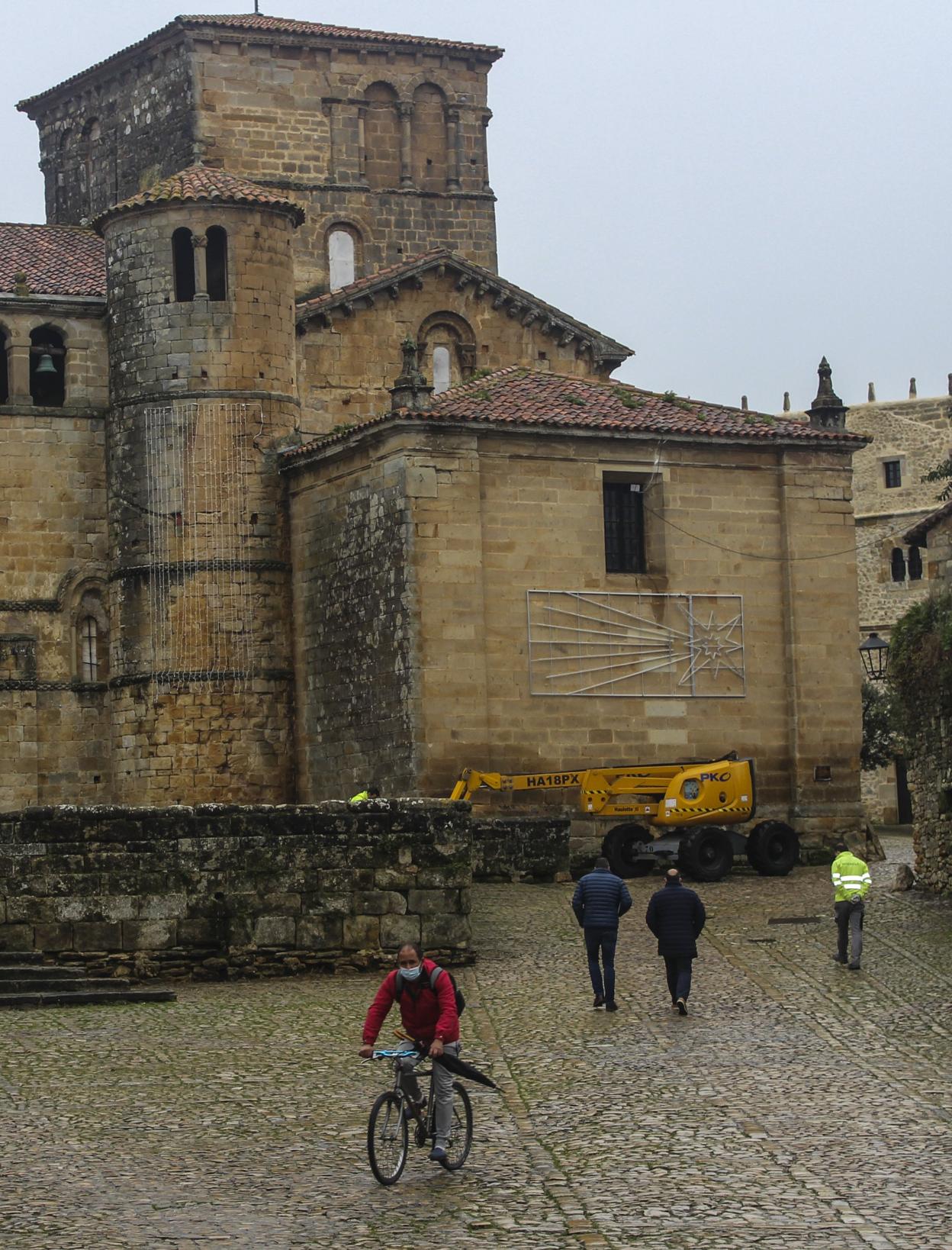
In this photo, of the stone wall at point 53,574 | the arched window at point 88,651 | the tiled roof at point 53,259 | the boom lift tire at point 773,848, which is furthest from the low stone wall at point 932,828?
the tiled roof at point 53,259

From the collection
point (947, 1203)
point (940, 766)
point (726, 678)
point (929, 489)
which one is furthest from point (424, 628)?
point (929, 489)

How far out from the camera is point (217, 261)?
1634 inches

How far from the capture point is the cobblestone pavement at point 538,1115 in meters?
13.6

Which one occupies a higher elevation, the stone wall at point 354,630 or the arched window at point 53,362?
the arched window at point 53,362

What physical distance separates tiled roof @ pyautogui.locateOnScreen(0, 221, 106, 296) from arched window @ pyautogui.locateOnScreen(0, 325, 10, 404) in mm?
866

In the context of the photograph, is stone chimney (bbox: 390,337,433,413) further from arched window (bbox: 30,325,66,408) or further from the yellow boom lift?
arched window (bbox: 30,325,66,408)

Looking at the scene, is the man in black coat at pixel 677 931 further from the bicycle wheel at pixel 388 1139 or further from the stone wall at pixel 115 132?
the stone wall at pixel 115 132

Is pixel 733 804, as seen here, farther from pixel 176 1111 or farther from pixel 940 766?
pixel 176 1111

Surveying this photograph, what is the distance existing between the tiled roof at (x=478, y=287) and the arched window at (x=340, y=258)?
83 centimetres

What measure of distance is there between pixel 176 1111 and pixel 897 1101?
534 cm

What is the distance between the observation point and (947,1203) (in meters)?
13.9

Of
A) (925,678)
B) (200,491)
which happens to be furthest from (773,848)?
(200,491)

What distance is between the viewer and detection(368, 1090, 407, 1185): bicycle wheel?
14.5 metres

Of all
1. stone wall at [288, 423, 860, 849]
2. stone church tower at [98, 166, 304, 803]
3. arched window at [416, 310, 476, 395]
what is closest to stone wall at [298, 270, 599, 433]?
arched window at [416, 310, 476, 395]
